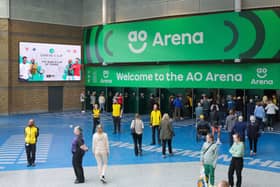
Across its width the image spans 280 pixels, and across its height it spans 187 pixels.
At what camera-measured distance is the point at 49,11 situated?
30531mm

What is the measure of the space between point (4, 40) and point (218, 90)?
1545 cm

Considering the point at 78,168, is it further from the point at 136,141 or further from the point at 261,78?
the point at 261,78

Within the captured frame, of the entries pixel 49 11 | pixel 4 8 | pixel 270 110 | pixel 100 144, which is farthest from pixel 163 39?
pixel 100 144

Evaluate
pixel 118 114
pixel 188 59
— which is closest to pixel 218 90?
pixel 188 59

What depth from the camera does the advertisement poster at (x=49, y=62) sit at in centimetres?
2909

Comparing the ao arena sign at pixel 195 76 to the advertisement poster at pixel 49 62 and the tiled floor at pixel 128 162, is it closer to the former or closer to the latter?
the advertisement poster at pixel 49 62

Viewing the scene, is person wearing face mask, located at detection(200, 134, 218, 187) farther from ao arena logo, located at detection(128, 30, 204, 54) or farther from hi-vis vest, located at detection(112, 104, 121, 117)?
ao arena logo, located at detection(128, 30, 204, 54)

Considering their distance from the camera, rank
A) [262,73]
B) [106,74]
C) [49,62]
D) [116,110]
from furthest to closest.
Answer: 1. [49,62]
2. [106,74]
3. [262,73]
4. [116,110]

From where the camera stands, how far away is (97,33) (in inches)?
1156

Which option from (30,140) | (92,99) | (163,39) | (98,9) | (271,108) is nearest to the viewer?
(30,140)

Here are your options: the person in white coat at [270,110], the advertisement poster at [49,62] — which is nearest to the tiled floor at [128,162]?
the person in white coat at [270,110]

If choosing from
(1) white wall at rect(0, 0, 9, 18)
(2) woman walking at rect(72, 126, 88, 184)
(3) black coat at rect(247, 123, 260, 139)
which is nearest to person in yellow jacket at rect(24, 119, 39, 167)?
(2) woman walking at rect(72, 126, 88, 184)

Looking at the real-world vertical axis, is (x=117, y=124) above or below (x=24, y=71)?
below

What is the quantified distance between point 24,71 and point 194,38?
43.1 ft
